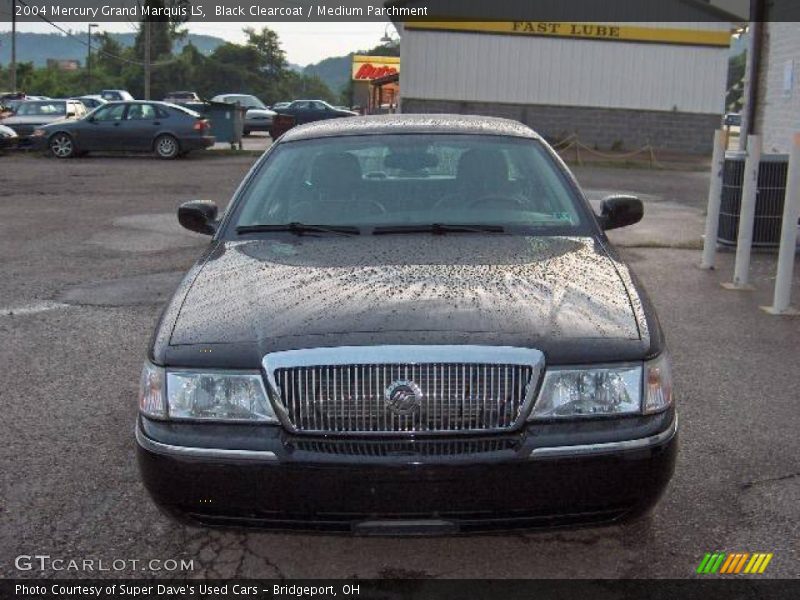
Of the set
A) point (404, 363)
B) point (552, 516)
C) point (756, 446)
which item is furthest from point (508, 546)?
point (756, 446)

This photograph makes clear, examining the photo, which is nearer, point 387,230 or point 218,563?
point 218,563

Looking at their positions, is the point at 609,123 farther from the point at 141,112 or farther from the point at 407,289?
the point at 407,289

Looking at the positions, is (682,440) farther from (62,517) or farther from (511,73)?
(511,73)

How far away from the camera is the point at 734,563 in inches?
131

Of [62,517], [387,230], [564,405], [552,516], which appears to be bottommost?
[62,517]

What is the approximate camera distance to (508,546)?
3.47 m

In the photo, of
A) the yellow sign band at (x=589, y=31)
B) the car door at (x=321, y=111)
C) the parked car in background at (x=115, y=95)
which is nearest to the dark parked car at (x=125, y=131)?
the yellow sign band at (x=589, y=31)

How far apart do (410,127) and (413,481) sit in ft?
7.91

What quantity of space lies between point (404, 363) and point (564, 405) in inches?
20.7

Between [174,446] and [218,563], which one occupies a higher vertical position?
[174,446]

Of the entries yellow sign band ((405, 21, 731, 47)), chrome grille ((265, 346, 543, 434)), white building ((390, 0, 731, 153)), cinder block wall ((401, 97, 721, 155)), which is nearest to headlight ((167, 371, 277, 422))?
chrome grille ((265, 346, 543, 434))

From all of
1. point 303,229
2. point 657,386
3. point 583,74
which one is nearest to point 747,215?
point 303,229

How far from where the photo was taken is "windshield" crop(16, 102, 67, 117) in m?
27.7

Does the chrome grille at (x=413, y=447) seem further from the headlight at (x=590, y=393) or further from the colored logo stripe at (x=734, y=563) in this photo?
the colored logo stripe at (x=734, y=563)
